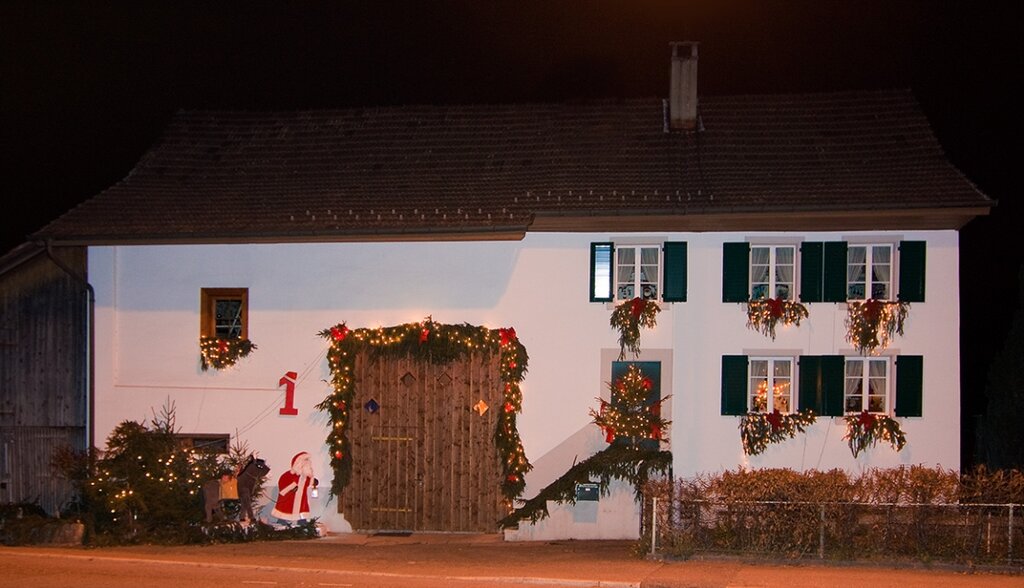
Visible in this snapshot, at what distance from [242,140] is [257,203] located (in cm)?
289

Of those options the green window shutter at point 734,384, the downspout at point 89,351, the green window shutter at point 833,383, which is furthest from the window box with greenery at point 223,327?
the green window shutter at point 833,383

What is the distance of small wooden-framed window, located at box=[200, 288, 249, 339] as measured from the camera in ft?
66.3

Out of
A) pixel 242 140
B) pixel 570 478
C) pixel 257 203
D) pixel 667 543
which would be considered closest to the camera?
pixel 667 543

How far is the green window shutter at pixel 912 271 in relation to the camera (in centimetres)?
1877

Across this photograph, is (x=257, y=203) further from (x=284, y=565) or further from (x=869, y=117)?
(x=869, y=117)

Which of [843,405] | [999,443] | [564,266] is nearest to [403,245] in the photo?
[564,266]

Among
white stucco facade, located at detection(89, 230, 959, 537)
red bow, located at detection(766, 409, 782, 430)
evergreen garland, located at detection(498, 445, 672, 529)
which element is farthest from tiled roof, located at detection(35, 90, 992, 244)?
evergreen garland, located at detection(498, 445, 672, 529)

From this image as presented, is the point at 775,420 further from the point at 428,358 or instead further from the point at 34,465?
the point at 34,465

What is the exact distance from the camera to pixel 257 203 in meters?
20.5

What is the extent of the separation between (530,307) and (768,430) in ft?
14.5

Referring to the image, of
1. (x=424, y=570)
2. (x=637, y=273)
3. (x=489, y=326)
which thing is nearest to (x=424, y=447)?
(x=489, y=326)

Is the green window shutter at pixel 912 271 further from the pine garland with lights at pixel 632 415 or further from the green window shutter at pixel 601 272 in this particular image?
the green window shutter at pixel 601 272

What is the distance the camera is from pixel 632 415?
18906mm

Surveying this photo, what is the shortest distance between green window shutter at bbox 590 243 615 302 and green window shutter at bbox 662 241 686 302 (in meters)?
0.92
